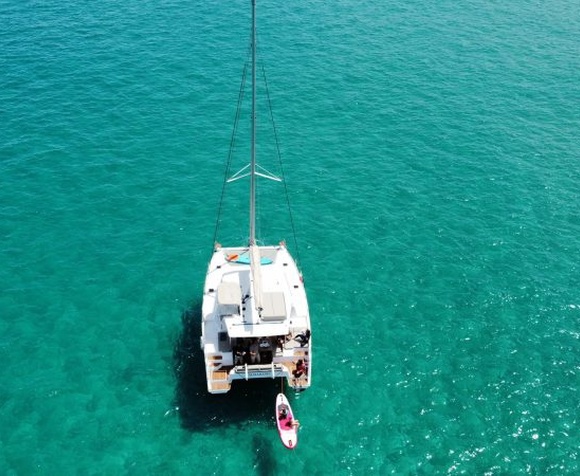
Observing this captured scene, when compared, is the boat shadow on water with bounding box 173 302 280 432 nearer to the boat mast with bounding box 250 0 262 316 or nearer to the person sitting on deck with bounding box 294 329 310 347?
the person sitting on deck with bounding box 294 329 310 347

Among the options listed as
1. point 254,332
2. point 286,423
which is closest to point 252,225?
point 254,332

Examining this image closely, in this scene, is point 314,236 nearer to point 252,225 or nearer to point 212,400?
point 252,225

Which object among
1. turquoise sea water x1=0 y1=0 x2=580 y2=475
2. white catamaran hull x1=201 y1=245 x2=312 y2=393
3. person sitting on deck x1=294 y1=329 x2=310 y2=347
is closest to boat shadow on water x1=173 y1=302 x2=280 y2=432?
turquoise sea water x1=0 y1=0 x2=580 y2=475

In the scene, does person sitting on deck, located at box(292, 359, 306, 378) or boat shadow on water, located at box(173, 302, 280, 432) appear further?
boat shadow on water, located at box(173, 302, 280, 432)

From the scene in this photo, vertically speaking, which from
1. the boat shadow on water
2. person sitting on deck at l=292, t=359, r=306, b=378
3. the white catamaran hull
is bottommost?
the boat shadow on water

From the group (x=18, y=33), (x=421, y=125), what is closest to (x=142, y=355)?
(x=421, y=125)

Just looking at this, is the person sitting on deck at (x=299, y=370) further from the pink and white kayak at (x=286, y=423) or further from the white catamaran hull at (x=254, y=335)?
the pink and white kayak at (x=286, y=423)
